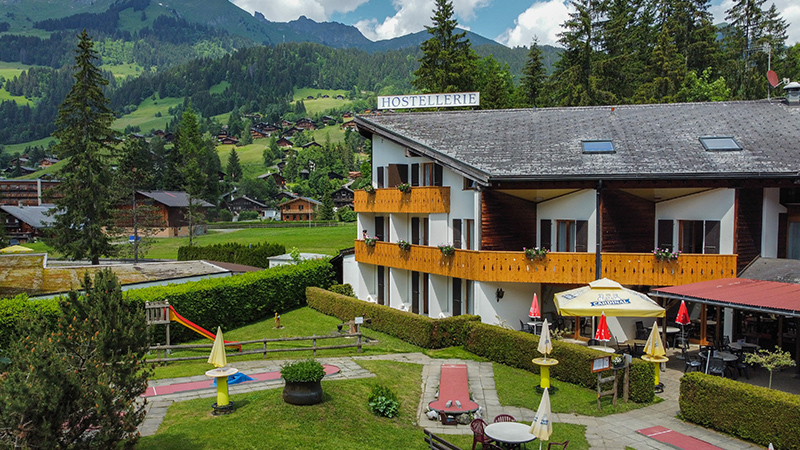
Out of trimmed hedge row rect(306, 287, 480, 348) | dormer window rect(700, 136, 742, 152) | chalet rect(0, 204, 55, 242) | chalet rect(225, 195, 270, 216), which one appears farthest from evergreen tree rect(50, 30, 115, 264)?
chalet rect(225, 195, 270, 216)

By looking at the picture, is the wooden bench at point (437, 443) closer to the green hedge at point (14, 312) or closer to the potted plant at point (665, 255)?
the potted plant at point (665, 255)

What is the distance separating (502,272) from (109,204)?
33863 millimetres

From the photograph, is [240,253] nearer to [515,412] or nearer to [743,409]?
[515,412]

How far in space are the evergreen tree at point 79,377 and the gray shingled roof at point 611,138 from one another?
18.2m

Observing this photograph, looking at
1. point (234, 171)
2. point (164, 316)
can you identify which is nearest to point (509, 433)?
point (164, 316)

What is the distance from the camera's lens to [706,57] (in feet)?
196

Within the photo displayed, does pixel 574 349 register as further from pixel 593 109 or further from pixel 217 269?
pixel 217 269

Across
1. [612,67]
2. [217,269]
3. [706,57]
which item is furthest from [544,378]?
[706,57]

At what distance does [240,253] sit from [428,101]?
82.1 feet

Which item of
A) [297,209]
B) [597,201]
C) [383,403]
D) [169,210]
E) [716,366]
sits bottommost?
[383,403]

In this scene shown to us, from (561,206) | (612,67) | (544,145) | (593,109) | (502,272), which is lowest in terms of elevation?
(502,272)

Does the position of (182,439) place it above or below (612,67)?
below

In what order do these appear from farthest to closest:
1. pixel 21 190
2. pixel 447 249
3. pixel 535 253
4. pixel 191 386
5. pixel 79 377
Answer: pixel 21 190
pixel 447 249
pixel 535 253
pixel 191 386
pixel 79 377

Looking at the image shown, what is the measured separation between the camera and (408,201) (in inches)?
1271
